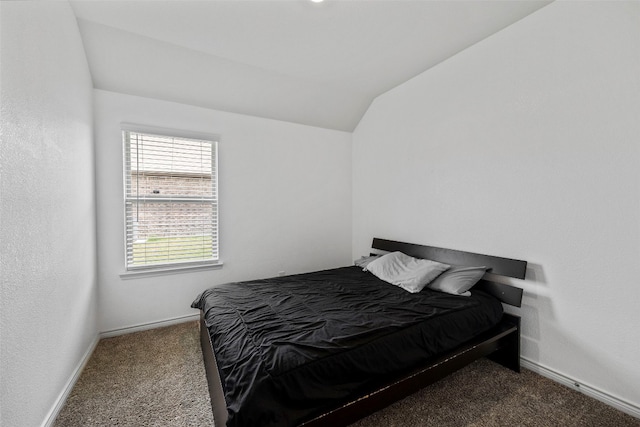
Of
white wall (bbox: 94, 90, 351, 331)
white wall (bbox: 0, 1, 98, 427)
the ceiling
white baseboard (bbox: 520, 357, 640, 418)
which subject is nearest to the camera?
white wall (bbox: 0, 1, 98, 427)

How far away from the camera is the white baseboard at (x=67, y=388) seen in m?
1.58

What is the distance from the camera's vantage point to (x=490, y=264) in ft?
7.73

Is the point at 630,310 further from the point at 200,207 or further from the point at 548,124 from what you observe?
the point at 200,207

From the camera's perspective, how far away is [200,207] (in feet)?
10.2

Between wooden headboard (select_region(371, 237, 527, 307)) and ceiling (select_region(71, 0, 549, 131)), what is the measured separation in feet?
6.41

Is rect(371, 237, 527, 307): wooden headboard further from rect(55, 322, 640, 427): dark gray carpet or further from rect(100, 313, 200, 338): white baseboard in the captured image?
rect(100, 313, 200, 338): white baseboard

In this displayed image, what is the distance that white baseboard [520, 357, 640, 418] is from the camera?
1.70 m

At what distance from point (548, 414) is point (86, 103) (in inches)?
164

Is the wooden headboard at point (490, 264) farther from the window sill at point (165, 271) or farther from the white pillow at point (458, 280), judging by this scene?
the window sill at point (165, 271)

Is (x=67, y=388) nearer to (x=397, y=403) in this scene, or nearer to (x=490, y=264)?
(x=397, y=403)

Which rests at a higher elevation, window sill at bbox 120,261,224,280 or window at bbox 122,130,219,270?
window at bbox 122,130,219,270

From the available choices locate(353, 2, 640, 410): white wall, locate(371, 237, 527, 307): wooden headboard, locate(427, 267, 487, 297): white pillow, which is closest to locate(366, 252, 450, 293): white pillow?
locate(427, 267, 487, 297): white pillow

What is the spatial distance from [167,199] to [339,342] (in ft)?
7.94

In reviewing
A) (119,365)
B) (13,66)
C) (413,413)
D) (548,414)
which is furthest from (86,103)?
(548,414)
